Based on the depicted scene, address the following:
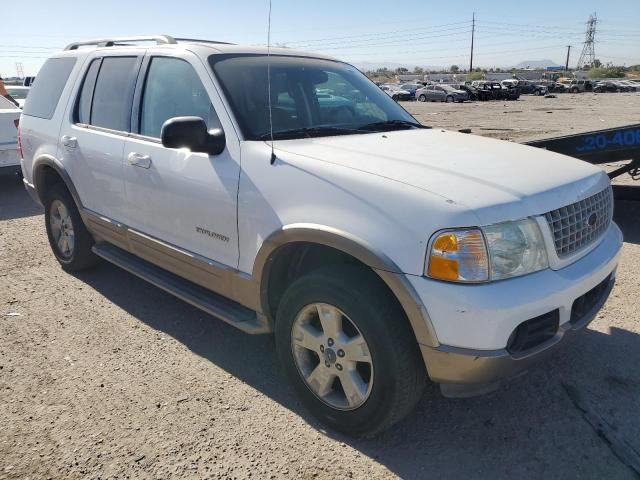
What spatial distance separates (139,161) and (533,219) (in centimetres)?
254

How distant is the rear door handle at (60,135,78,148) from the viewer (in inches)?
173

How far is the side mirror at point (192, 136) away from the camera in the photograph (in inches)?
114

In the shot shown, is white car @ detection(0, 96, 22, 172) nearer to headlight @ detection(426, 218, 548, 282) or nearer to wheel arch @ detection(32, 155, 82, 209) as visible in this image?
wheel arch @ detection(32, 155, 82, 209)

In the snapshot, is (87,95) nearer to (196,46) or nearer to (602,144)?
(196,46)

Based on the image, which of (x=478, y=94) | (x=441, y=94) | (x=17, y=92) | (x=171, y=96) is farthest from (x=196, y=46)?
(x=478, y=94)

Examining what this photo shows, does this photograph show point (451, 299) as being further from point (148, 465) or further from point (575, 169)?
point (148, 465)

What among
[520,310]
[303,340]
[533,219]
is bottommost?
[303,340]

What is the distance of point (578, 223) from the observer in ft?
8.75

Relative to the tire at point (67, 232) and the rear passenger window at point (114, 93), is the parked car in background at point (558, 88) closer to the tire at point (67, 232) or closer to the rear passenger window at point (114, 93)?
the tire at point (67, 232)

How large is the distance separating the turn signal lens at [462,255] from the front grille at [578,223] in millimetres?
442

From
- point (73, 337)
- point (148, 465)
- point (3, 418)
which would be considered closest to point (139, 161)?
point (73, 337)

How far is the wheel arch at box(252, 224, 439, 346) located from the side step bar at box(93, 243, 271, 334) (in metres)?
0.15

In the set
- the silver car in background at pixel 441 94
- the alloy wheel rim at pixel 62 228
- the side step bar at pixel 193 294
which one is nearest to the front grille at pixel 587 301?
the side step bar at pixel 193 294

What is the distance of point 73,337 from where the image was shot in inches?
154
